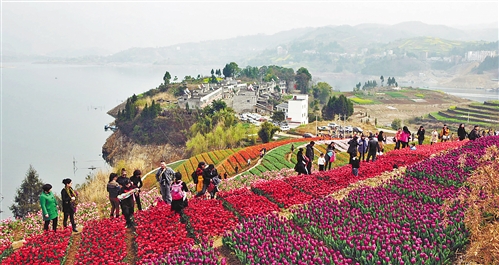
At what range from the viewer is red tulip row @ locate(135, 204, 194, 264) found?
9797 mm

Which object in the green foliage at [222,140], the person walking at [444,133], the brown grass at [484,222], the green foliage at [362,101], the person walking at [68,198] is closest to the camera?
the brown grass at [484,222]

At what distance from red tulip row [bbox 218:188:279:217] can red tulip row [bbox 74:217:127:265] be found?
3.35 meters

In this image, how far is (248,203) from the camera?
41.7 ft

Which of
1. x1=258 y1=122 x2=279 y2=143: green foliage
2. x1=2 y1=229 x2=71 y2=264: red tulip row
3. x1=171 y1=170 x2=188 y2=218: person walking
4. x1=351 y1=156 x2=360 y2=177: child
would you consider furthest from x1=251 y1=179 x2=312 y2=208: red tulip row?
x1=258 y1=122 x2=279 y2=143: green foliage

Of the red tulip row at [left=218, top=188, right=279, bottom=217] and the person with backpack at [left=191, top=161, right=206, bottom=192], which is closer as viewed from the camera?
the red tulip row at [left=218, top=188, right=279, bottom=217]

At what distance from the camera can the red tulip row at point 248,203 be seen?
469 inches

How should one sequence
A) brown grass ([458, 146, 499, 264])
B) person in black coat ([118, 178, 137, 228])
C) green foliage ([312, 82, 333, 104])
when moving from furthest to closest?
green foliage ([312, 82, 333, 104])
person in black coat ([118, 178, 137, 228])
brown grass ([458, 146, 499, 264])

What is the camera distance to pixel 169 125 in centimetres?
8650

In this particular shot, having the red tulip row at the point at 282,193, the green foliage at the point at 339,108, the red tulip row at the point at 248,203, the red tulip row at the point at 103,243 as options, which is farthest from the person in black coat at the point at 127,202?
the green foliage at the point at 339,108

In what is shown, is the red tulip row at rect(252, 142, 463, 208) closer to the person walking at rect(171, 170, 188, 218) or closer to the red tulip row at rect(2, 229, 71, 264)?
the person walking at rect(171, 170, 188, 218)

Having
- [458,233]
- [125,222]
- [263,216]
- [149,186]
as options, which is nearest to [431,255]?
[458,233]

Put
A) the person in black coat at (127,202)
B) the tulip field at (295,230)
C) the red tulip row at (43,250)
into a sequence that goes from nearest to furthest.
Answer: the tulip field at (295,230) < the red tulip row at (43,250) < the person in black coat at (127,202)

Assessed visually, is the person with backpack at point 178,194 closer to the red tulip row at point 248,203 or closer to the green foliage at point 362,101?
the red tulip row at point 248,203

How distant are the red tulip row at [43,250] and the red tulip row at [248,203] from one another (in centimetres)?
479
